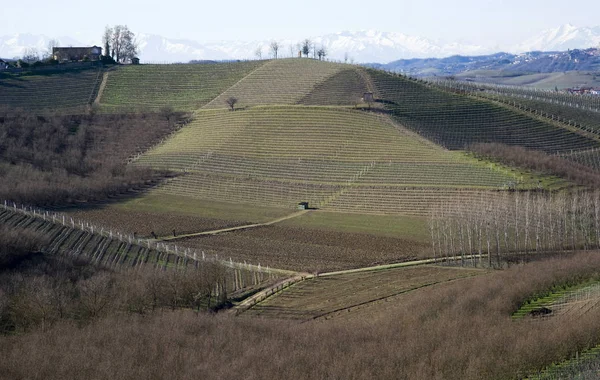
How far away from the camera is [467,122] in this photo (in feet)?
296

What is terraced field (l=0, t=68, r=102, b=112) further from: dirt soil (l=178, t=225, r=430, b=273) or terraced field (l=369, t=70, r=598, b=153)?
dirt soil (l=178, t=225, r=430, b=273)

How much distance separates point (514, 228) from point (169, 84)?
66425 millimetres

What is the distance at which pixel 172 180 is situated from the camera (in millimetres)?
79250

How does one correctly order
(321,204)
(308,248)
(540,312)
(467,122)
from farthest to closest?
(467,122) < (321,204) < (308,248) < (540,312)

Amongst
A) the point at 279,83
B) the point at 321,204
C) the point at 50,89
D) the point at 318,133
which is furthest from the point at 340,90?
the point at 50,89

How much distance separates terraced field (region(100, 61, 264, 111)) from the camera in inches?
4151

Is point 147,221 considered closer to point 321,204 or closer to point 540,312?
point 321,204

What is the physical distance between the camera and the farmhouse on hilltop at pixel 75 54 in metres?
122

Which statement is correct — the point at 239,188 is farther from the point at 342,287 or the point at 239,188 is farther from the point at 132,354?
the point at 132,354

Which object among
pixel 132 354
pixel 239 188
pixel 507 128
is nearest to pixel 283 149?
pixel 239 188

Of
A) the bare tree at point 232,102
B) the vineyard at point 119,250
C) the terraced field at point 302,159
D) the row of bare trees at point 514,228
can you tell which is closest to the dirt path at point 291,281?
the vineyard at point 119,250

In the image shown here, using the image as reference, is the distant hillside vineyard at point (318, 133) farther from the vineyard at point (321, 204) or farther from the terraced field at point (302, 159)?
the vineyard at point (321, 204)

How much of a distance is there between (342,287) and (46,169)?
4130 cm

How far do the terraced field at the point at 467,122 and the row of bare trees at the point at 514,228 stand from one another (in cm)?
2276
